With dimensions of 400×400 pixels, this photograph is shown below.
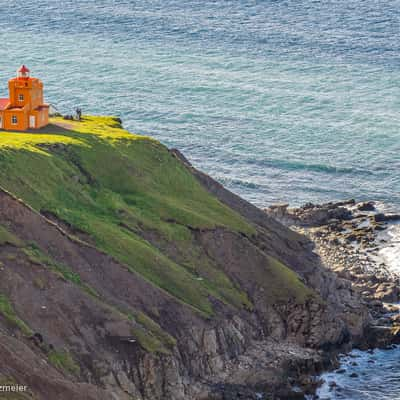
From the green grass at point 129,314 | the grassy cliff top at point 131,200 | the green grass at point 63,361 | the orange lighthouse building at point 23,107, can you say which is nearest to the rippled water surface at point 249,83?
the grassy cliff top at point 131,200

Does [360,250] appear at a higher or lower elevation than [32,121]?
lower

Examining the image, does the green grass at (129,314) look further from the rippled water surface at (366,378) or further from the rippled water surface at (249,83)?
the rippled water surface at (249,83)

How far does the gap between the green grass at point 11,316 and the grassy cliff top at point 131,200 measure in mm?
10727

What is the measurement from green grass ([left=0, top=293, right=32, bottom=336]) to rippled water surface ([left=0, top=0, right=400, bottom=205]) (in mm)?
51638

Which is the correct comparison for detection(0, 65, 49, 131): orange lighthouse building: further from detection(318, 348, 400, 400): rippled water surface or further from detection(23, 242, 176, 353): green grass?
detection(318, 348, 400, 400): rippled water surface

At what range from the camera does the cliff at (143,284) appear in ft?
232

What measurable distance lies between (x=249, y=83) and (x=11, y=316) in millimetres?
96406

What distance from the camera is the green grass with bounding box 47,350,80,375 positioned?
6838 centimetres

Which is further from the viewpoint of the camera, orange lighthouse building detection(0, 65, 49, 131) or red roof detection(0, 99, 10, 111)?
red roof detection(0, 99, 10, 111)

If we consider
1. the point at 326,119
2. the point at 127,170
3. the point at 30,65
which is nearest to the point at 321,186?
the point at 326,119

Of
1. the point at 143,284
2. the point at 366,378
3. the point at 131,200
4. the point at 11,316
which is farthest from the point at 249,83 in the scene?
the point at 11,316

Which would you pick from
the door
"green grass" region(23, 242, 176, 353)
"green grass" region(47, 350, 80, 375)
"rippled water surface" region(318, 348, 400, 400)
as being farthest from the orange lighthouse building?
"rippled water surface" region(318, 348, 400, 400)

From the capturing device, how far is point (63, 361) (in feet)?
226

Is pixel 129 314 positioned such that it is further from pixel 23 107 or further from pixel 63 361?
pixel 23 107
